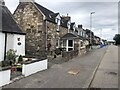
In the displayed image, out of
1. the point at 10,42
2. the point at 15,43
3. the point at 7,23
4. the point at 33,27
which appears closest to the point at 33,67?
the point at 10,42

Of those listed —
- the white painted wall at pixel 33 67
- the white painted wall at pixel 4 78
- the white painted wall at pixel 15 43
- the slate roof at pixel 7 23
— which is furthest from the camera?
the white painted wall at pixel 15 43

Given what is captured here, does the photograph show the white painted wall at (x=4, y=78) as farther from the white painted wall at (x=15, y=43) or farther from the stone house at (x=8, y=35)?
the white painted wall at (x=15, y=43)

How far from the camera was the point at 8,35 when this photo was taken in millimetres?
16344

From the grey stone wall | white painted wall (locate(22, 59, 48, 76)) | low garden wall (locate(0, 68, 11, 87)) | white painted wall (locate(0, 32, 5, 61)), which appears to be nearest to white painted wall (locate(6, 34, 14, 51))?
white painted wall (locate(0, 32, 5, 61))

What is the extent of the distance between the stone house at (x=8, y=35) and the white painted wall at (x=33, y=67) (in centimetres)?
374

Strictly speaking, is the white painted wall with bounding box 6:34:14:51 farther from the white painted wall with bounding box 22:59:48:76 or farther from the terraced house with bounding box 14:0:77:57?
the terraced house with bounding box 14:0:77:57

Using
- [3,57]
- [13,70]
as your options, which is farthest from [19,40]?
[13,70]

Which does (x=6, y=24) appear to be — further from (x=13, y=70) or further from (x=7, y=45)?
(x=13, y=70)

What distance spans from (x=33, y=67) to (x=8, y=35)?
5.09 metres

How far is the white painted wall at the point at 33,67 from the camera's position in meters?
11.9

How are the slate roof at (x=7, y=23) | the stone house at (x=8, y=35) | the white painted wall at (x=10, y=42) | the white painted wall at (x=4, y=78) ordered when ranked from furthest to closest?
the white painted wall at (x=10, y=42), the slate roof at (x=7, y=23), the stone house at (x=8, y=35), the white painted wall at (x=4, y=78)

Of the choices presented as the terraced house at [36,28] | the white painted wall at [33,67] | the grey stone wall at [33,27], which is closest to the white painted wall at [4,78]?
the white painted wall at [33,67]

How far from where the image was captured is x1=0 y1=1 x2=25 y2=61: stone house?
15.6m

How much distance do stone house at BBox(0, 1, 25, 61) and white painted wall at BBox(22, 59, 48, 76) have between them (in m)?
3.74
